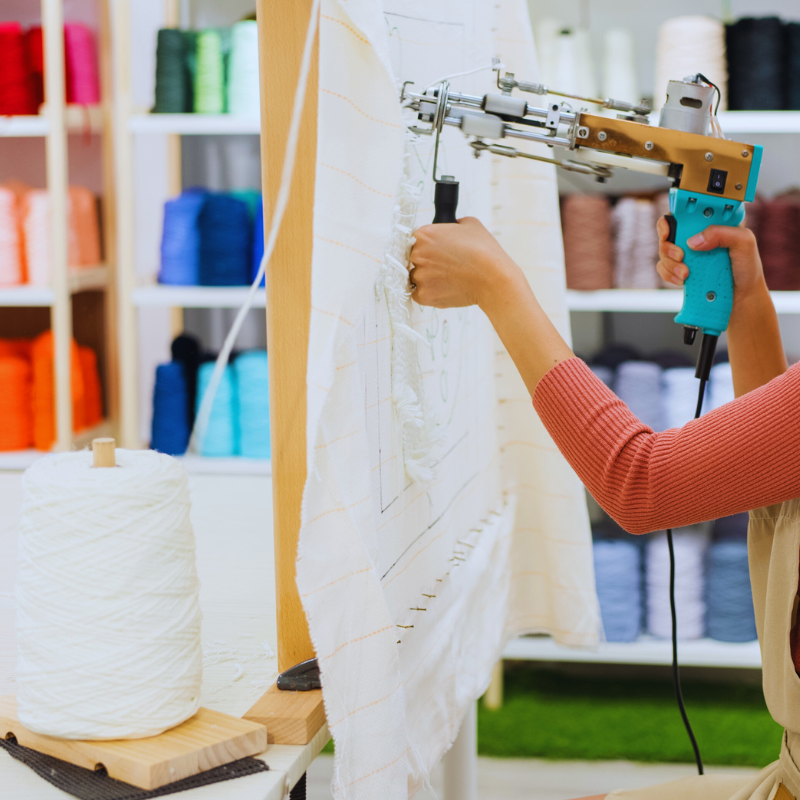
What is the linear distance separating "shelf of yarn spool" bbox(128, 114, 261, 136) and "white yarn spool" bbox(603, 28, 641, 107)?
76cm

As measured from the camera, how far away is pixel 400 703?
57 centimetres

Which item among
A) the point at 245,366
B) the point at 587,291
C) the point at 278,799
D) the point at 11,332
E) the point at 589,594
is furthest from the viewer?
the point at 11,332

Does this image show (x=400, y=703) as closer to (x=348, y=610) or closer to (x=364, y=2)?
(x=348, y=610)

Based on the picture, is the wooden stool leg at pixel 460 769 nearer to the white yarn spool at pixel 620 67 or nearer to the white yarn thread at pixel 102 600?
the white yarn thread at pixel 102 600

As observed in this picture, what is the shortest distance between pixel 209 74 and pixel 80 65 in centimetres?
30

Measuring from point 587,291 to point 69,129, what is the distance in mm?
1211

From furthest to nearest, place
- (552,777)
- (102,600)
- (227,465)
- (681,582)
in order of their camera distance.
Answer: (227,465), (681,582), (552,777), (102,600)

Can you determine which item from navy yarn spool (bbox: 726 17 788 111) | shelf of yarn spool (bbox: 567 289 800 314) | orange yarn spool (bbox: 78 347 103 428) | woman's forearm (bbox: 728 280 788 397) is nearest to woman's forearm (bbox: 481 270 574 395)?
woman's forearm (bbox: 728 280 788 397)

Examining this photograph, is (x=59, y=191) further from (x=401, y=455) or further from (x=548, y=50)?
(x=401, y=455)

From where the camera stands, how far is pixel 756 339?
0.89 m

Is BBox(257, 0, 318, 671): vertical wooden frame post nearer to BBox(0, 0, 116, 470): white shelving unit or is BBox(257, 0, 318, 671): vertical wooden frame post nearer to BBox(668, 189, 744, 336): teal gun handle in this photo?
BBox(668, 189, 744, 336): teal gun handle

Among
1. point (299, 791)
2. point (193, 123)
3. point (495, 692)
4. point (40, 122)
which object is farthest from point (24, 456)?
point (299, 791)

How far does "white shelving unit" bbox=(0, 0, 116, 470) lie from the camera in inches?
74.1

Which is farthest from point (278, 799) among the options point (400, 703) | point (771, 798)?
point (771, 798)
